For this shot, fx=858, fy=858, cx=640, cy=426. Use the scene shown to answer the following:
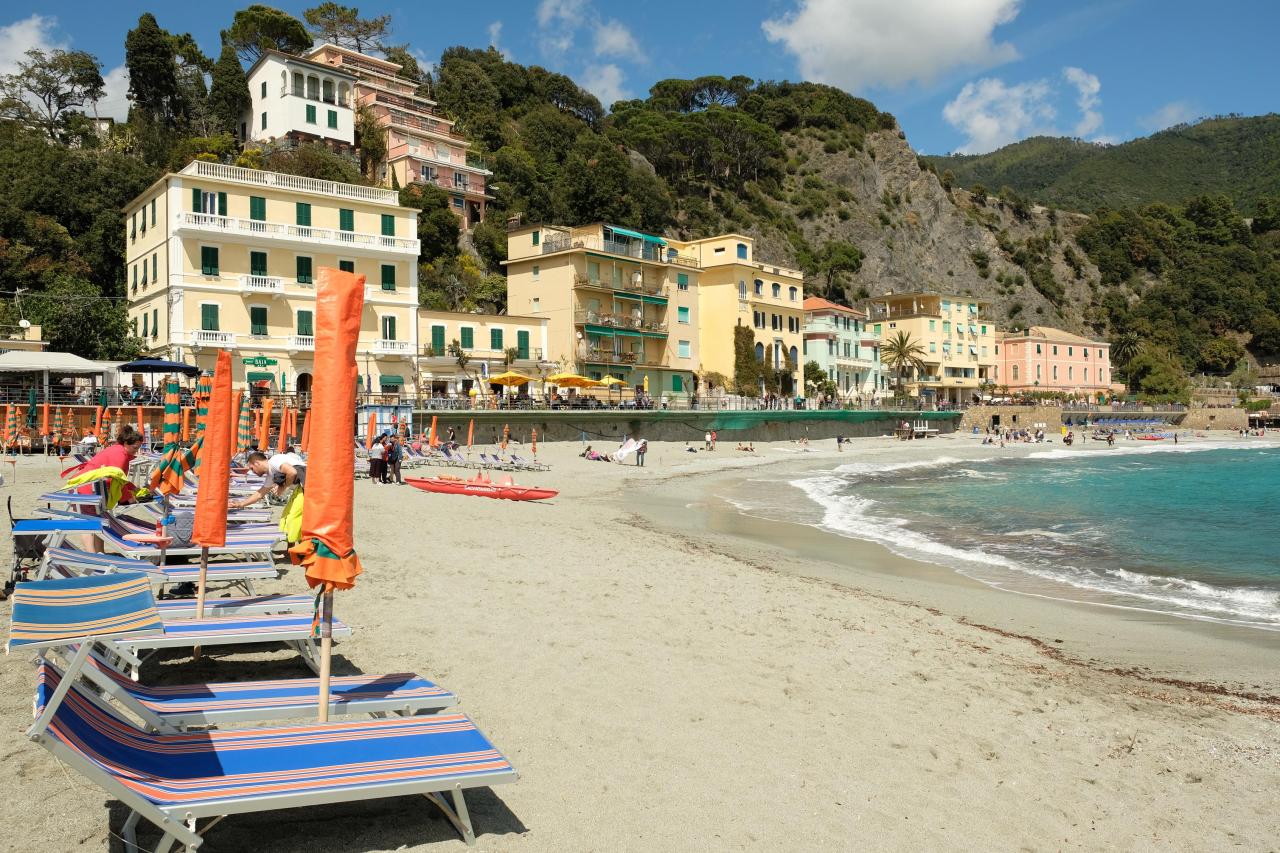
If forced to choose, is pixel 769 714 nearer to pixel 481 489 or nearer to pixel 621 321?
pixel 481 489

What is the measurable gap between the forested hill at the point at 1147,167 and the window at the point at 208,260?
142 m

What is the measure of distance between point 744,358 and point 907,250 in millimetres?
57692

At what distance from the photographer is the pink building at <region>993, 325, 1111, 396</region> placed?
85.8 metres

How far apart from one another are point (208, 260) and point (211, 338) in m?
3.24

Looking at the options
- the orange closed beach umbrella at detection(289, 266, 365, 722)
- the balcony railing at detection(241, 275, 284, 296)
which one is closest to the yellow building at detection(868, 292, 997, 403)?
the balcony railing at detection(241, 275, 284, 296)

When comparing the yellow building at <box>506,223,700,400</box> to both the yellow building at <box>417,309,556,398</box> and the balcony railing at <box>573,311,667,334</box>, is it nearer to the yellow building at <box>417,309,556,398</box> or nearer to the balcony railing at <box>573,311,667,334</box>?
the balcony railing at <box>573,311,667,334</box>

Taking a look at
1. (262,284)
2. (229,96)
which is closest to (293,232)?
(262,284)

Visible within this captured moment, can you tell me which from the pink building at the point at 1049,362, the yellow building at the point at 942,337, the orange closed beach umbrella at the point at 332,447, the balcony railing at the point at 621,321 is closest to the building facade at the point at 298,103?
the balcony railing at the point at 621,321

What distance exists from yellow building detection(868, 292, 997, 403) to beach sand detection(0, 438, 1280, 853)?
231 ft

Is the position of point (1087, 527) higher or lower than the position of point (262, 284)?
lower

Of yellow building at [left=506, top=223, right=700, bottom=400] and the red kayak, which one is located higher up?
yellow building at [left=506, top=223, right=700, bottom=400]

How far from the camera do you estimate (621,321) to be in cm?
5088

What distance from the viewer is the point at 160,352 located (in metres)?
34.3

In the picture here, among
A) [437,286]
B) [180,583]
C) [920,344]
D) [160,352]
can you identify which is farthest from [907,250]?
[180,583]
